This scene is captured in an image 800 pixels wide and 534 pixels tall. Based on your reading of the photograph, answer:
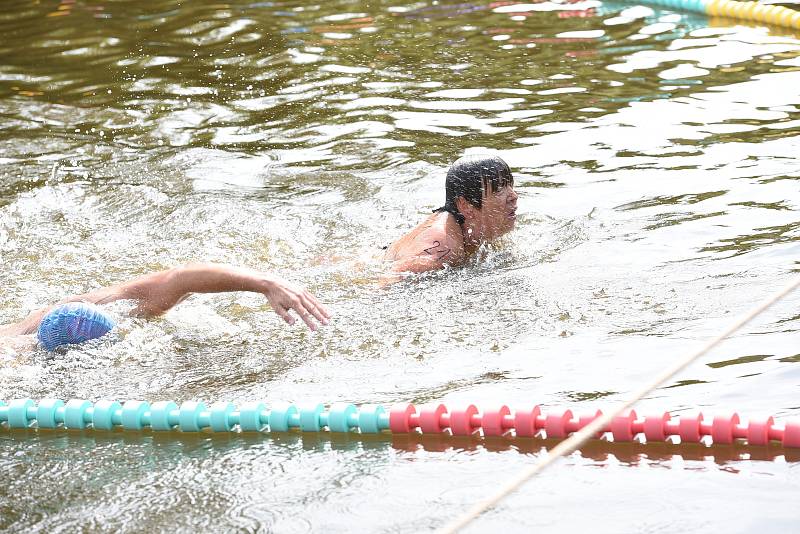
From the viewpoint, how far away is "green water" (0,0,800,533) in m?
3.83

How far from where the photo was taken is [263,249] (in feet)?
22.6

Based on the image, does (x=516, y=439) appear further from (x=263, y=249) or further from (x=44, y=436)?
(x=263, y=249)

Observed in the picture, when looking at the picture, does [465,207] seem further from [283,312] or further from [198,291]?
[283,312]

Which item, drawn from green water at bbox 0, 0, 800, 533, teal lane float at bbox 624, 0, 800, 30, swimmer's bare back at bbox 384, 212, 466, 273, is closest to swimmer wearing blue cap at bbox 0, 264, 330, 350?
green water at bbox 0, 0, 800, 533

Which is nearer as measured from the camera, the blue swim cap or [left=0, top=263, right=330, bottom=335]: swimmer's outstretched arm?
[left=0, top=263, right=330, bottom=335]: swimmer's outstretched arm

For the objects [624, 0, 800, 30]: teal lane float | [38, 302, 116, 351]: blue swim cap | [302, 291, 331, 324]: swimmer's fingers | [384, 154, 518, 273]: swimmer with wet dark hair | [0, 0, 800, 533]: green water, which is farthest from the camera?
[624, 0, 800, 30]: teal lane float

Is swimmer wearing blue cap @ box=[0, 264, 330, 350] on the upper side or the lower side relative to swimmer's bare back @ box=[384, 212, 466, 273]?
upper

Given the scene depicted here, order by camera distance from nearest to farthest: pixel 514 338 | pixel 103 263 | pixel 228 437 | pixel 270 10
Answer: pixel 228 437 → pixel 514 338 → pixel 103 263 → pixel 270 10

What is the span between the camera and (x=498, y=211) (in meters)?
6.38

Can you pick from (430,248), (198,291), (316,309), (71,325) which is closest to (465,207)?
(430,248)

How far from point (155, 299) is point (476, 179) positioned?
78.7 inches

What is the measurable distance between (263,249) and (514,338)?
2296 millimetres

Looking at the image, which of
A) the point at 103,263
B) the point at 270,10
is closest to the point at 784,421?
the point at 103,263

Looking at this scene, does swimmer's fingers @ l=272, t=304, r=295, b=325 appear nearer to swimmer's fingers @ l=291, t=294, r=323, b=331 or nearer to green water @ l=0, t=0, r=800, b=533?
swimmer's fingers @ l=291, t=294, r=323, b=331
